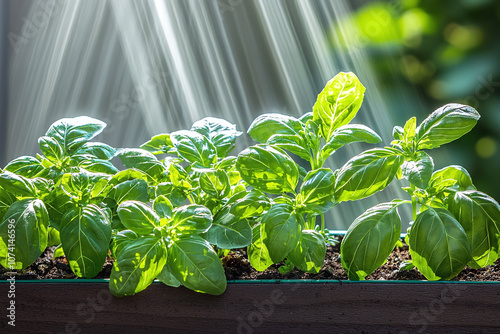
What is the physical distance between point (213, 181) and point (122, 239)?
156 millimetres

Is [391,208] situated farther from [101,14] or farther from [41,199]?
[101,14]

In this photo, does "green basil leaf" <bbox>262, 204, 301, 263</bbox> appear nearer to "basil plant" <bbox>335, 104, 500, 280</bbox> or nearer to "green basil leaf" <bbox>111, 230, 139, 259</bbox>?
"basil plant" <bbox>335, 104, 500, 280</bbox>

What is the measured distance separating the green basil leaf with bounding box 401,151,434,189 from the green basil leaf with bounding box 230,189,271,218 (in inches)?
7.7

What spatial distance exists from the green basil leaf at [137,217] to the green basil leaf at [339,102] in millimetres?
304

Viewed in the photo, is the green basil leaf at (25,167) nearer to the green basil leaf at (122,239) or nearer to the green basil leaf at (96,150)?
the green basil leaf at (96,150)

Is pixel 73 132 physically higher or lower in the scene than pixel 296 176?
higher

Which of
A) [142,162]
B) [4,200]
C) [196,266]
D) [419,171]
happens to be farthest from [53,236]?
[419,171]

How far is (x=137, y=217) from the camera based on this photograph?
630 millimetres

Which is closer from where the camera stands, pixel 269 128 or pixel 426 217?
pixel 426 217

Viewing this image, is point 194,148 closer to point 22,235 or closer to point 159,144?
point 159,144

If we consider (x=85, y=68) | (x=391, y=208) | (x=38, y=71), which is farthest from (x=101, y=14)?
(x=391, y=208)

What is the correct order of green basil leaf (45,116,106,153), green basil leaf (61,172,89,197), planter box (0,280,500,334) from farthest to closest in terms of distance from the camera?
green basil leaf (45,116,106,153), green basil leaf (61,172,89,197), planter box (0,280,500,334)

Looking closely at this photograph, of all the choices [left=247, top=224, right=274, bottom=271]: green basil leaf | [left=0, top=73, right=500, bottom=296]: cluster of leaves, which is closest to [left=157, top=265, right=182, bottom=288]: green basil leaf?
[left=0, top=73, right=500, bottom=296]: cluster of leaves

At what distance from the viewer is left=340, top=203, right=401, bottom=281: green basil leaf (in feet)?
2.11
